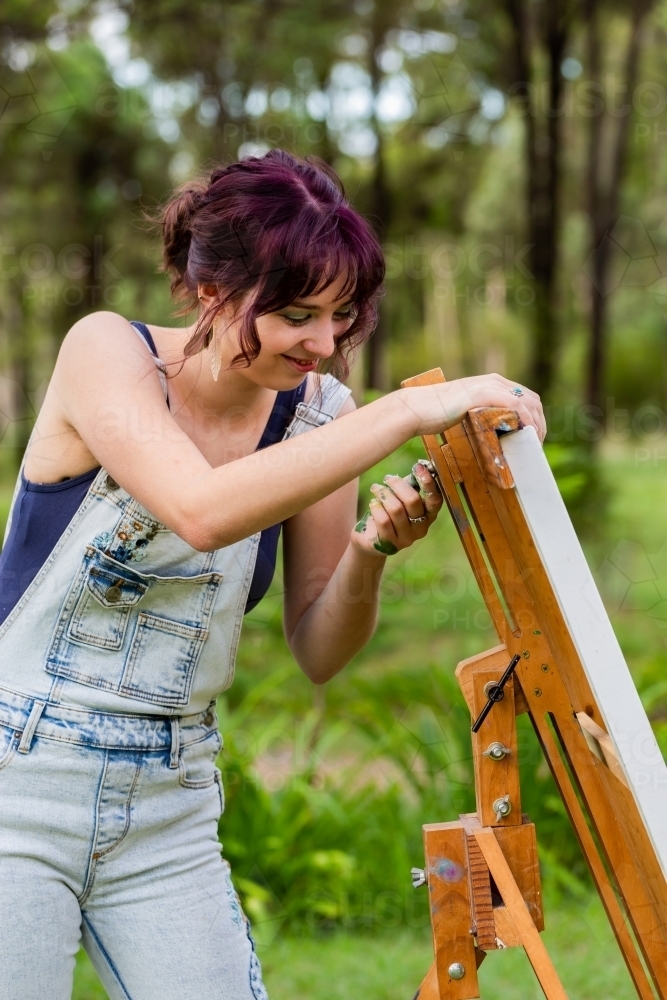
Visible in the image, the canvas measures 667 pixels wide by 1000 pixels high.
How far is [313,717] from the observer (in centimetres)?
379

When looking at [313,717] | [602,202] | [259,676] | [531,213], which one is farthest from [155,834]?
[602,202]

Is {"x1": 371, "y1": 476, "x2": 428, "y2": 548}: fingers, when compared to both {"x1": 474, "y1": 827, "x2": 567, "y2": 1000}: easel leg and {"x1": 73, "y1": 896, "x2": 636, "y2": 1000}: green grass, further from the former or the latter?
{"x1": 73, "y1": 896, "x2": 636, "y2": 1000}: green grass

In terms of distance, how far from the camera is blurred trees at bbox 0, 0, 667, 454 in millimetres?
6738

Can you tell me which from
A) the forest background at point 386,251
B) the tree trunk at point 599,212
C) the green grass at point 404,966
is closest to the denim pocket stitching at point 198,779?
the forest background at point 386,251

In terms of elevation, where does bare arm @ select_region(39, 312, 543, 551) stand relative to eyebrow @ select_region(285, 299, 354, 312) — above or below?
below

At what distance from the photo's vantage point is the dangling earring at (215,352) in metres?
1.48

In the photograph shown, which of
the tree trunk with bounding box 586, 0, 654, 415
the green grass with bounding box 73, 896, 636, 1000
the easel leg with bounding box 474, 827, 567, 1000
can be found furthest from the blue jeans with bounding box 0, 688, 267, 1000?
the tree trunk with bounding box 586, 0, 654, 415

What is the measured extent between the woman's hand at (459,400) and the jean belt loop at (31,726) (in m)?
0.65

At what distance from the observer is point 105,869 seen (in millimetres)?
1425

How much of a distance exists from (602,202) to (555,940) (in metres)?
7.56

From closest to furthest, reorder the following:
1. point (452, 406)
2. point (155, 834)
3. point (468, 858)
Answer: point (452, 406), point (468, 858), point (155, 834)

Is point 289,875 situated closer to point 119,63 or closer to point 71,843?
point 71,843

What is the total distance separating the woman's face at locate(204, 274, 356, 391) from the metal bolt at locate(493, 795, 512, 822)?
2.02 ft

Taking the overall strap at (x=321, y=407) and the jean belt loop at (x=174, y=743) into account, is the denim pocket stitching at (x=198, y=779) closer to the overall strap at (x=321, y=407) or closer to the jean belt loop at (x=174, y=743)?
the jean belt loop at (x=174, y=743)
